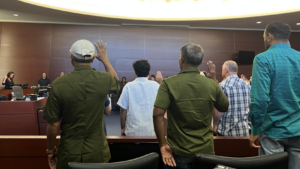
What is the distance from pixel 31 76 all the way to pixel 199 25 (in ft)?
24.9

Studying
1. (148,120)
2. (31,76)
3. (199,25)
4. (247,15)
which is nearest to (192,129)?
(148,120)

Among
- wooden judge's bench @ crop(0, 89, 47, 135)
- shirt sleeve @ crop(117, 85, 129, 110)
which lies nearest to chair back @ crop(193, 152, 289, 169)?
shirt sleeve @ crop(117, 85, 129, 110)

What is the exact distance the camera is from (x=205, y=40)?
395 inches

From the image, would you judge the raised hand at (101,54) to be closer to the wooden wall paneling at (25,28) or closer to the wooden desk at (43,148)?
the wooden desk at (43,148)

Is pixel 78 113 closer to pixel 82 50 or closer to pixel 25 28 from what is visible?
pixel 82 50

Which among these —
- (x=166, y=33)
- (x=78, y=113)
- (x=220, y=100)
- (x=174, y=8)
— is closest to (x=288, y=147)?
(x=220, y=100)

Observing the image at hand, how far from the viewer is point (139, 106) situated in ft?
7.31

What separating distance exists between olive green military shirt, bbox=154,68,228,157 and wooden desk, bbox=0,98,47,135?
316 centimetres

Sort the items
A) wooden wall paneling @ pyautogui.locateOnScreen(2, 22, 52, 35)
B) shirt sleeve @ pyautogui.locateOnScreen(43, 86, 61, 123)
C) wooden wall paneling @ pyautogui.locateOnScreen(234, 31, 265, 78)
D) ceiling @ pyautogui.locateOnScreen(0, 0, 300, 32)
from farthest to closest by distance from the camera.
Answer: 1. wooden wall paneling @ pyautogui.locateOnScreen(234, 31, 265, 78)
2. wooden wall paneling @ pyautogui.locateOnScreen(2, 22, 52, 35)
3. ceiling @ pyautogui.locateOnScreen(0, 0, 300, 32)
4. shirt sleeve @ pyautogui.locateOnScreen(43, 86, 61, 123)

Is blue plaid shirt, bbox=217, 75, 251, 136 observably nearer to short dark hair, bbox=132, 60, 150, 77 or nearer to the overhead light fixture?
short dark hair, bbox=132, 60, 150, 77

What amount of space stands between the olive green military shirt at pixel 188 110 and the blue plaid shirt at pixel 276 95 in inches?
11.2

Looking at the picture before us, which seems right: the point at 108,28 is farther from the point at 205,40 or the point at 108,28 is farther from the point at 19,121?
the point at 19,121

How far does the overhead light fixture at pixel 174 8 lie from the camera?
7648 mm

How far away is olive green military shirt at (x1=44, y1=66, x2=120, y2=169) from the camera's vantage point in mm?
1283
